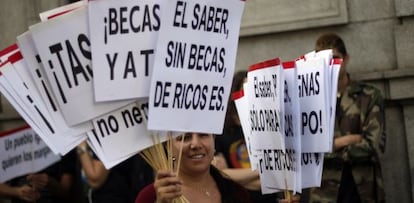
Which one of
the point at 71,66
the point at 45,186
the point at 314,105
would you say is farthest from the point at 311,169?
the point at 45,186

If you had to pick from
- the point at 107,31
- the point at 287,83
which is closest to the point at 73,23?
the point at 107,31

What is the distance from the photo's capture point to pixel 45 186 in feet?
37.2

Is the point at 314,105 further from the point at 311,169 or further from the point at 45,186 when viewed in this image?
the point at 45,186

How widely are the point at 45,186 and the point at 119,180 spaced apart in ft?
3.36

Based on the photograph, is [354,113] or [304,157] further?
[354,113]

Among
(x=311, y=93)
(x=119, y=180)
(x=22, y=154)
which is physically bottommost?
(x=119, y=180)

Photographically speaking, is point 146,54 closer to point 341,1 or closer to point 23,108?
point 23,108

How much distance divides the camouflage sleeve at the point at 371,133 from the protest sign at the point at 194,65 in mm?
2685

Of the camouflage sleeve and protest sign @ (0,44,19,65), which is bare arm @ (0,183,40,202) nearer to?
the camouflage sleeve

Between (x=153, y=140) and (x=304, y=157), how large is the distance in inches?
54.2

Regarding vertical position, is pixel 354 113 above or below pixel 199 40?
below

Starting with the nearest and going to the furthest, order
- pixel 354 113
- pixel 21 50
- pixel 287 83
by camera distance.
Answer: pixel 21 50
pixel 287 83
pixel 354 113

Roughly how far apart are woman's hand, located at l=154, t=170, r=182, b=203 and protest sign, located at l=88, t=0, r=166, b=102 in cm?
43

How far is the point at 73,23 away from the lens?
6.42 meters
